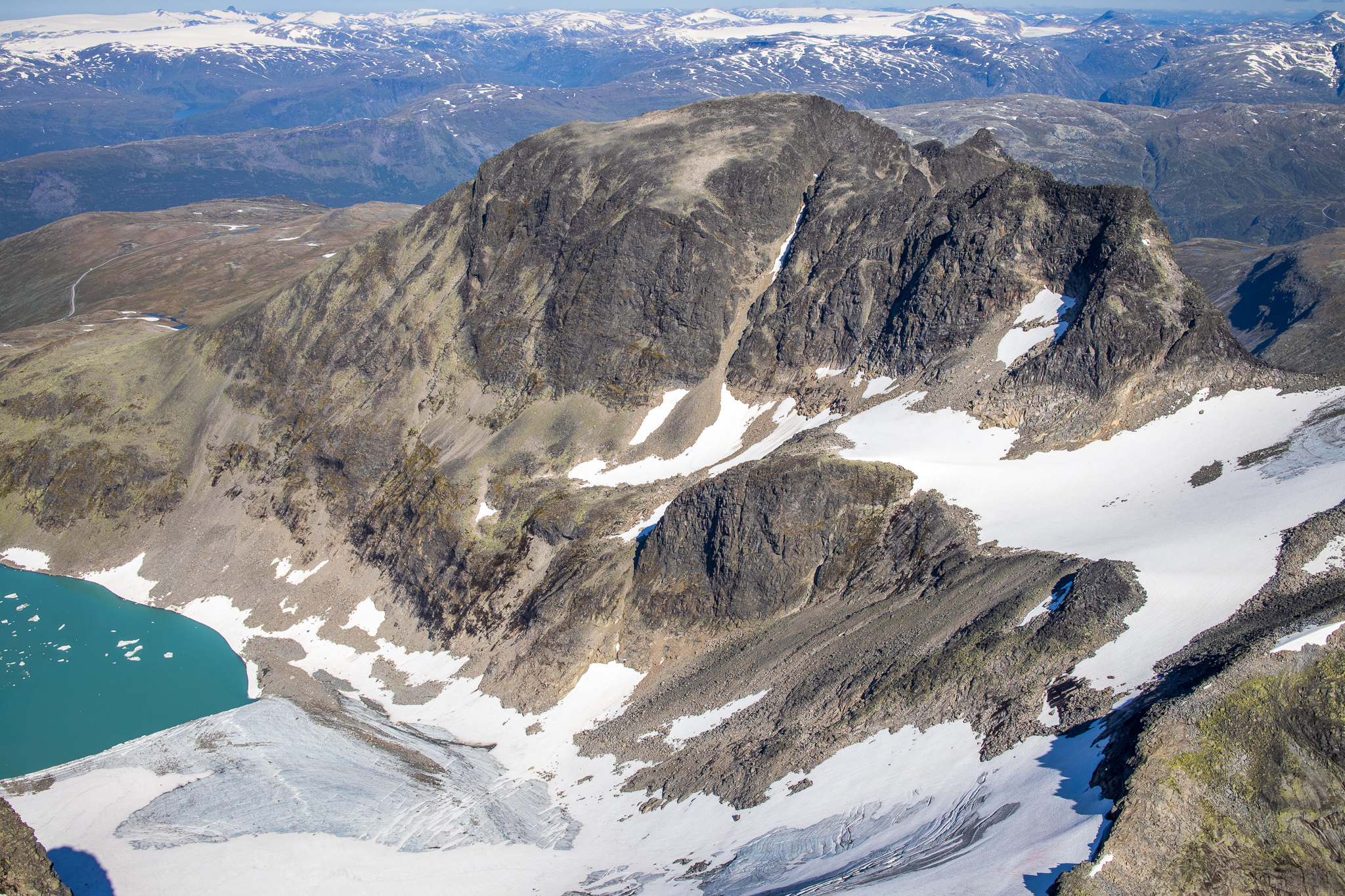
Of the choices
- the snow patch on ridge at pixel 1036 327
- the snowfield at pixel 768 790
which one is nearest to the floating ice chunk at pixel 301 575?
the snowfield at pixel 768 790

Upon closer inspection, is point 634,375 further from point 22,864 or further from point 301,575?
point 22,864

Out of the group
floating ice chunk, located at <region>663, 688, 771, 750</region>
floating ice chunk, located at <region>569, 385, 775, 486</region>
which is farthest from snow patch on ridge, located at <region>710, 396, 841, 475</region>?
floating ice chunk, located at <region>663, 688, 771, 750</region>

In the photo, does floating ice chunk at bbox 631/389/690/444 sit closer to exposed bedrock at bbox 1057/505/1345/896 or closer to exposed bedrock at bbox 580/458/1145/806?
exposed bedrock at bbox 580/458/1145/806

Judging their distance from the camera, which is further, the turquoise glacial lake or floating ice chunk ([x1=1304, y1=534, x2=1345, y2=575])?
the turquoise glacial lake

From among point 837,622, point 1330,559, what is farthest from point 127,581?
point 1330,559

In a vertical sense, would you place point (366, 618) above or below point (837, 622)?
below
